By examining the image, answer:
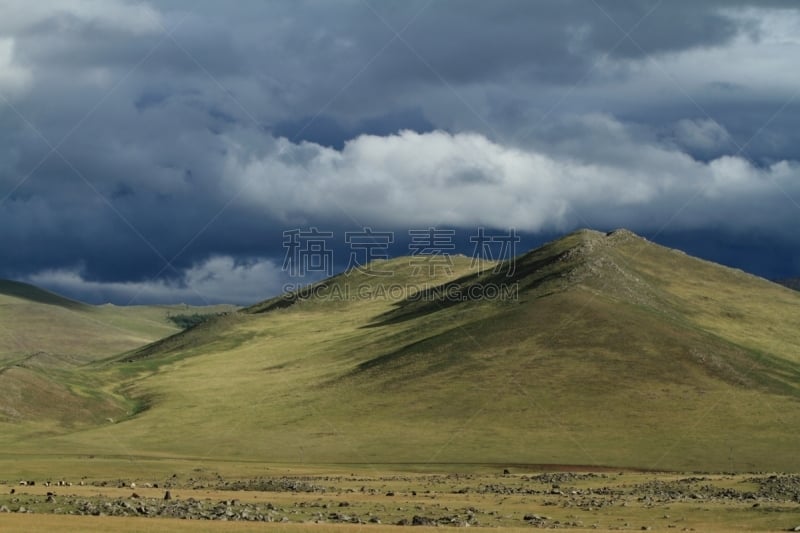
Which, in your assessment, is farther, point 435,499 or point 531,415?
point 531,415

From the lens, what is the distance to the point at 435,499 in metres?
81.9

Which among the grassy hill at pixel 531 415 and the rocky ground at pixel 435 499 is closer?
the rocky ground at pixel 435 499

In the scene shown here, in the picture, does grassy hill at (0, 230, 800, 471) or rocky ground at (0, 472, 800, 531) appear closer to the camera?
rocky ground at (0, 472, 800, 531)

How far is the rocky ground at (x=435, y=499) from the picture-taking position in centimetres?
6444

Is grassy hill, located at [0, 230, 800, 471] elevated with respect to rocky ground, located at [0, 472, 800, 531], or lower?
elevated

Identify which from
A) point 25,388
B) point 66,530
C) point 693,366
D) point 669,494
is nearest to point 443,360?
point 693,366

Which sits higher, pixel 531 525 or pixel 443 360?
pixel 443 360

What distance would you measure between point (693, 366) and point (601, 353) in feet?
53.9

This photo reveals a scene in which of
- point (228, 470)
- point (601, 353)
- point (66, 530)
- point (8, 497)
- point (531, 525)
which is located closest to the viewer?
point (66, 530)

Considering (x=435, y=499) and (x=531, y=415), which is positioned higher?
(x=531, y=415)

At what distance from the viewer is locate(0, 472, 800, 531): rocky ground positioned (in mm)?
64438

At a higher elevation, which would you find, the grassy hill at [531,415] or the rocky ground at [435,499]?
the grassy hill at [531,415]

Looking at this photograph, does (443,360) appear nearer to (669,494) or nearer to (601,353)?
(601,353)

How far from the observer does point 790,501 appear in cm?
7538
